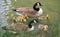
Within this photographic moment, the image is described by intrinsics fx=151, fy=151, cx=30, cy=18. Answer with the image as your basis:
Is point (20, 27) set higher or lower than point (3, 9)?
lower

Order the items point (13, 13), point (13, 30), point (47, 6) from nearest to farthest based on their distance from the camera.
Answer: point (13, 30) → point (13, 13) → point (47, 6)

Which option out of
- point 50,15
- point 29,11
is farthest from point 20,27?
point 50,15

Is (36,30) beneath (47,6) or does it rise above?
beneath

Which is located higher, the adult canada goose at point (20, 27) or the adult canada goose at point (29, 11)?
the adult canada goose at point (29, 11)

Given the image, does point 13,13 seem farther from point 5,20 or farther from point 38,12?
point 38,12

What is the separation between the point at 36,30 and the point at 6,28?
241mm

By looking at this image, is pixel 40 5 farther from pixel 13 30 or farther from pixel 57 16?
pixel 13 30

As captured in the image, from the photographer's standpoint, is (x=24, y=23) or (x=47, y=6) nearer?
(x=24, y=23)

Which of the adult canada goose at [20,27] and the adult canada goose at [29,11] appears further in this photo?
the adult canada goose at [29,11]

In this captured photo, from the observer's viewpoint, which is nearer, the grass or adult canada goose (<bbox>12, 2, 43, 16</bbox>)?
the grass

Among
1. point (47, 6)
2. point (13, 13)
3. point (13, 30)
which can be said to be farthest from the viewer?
point (47, 6)

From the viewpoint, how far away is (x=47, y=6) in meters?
1.44

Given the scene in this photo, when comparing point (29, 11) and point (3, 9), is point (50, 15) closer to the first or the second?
point (29, 11)

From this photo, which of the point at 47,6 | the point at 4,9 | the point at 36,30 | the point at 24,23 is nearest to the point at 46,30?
the point at 36,30
